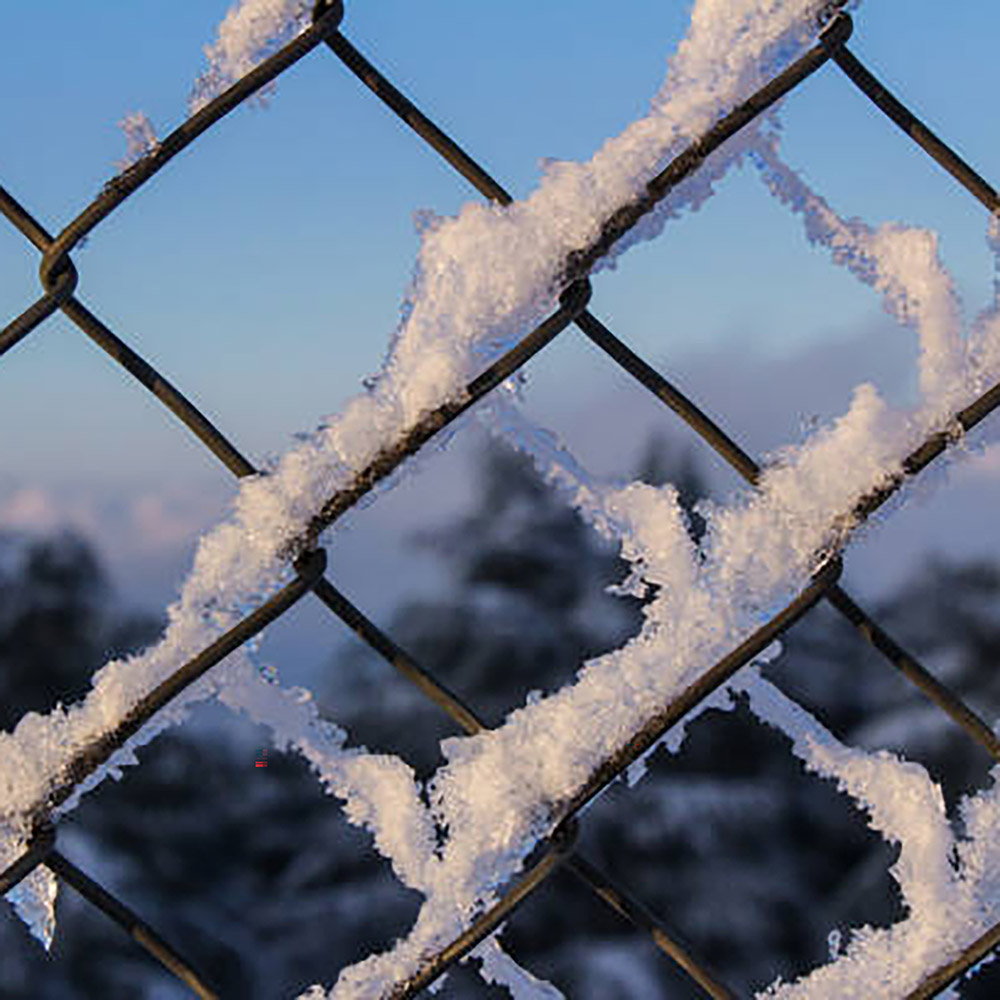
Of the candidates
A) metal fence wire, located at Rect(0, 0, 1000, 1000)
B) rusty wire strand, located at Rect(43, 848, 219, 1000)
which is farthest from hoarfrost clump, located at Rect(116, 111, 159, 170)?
rusty wire strand, located at Rect(43, 848, 219, 1000)

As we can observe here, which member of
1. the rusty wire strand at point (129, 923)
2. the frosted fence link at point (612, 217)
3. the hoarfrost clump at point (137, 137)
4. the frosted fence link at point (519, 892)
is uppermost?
the hoarfrost clump at point (137, 137)

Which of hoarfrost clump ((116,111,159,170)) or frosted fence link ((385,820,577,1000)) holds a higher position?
hoarfrost clump ((116,111,159,170))

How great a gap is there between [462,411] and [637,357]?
0.10 meters

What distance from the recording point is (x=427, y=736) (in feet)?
58.3

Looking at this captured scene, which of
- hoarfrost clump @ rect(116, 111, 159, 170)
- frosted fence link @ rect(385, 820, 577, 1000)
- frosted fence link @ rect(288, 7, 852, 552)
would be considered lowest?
frosted fence link @ rect(385, 820, 577, 1000)

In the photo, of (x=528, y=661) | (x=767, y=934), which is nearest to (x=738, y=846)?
(x=767, y=934)

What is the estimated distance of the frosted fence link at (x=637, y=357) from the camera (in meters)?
0.75

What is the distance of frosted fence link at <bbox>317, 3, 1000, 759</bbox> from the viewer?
0.75 meters

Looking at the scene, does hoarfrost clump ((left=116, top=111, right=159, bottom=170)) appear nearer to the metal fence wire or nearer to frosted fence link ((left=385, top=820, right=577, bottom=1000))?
the metal fence wire

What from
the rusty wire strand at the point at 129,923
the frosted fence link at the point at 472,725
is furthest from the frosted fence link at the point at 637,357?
the rusty wire strand at the point at 129,923

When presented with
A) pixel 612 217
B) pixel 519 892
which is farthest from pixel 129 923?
pixel 612 217

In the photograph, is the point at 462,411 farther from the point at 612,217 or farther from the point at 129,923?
the point at 129,923

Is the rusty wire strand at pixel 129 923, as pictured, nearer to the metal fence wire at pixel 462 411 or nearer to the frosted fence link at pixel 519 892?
the metal fence wire at pixel 462 411

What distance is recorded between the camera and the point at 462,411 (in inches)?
29.0
